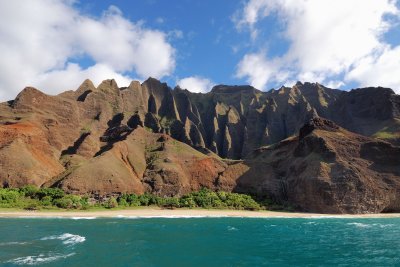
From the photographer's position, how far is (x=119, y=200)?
413ft

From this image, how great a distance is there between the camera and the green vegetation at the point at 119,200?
11238 cm

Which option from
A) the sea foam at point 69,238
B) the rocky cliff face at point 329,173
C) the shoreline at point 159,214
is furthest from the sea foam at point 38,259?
the rocky cliff face at point 329,173

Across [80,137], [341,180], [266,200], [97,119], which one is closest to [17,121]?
[80,137]

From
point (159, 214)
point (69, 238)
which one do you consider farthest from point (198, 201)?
point (69, 238)

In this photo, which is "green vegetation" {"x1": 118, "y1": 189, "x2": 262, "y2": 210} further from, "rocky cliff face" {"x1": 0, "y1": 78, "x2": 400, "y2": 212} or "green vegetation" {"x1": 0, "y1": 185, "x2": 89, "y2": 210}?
"green vegetation" {"x1": 0, "y1": 185, "x2": 89, "y2": 210}

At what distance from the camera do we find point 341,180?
416 feet

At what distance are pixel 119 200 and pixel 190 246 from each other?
74.2 m

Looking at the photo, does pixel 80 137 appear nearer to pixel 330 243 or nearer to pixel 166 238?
pixel 166 238

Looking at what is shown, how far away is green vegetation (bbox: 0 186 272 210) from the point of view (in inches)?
4424

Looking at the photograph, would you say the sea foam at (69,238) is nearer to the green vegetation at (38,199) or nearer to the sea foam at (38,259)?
the sea foam at (38,259)

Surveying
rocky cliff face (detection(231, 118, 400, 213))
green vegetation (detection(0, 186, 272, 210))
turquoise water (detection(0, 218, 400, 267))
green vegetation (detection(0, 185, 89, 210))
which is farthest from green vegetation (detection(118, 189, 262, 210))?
turquoise water (detection(0, 218, 400, 267))

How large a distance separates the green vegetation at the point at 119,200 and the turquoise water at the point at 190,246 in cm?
3549

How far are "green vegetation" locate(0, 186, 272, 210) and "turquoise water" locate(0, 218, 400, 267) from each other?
3549cm

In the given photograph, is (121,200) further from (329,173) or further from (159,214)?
(329,173)
